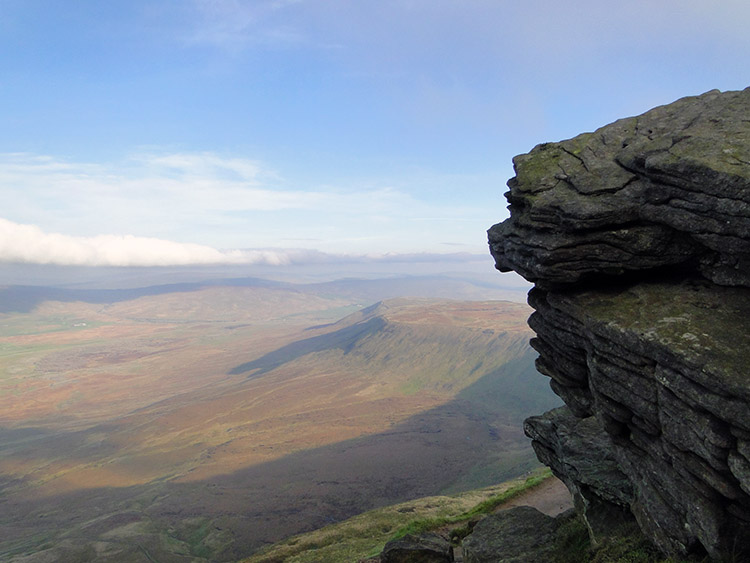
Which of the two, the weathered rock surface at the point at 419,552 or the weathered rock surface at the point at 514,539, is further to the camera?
the weathered rock surface at the point at 419,552

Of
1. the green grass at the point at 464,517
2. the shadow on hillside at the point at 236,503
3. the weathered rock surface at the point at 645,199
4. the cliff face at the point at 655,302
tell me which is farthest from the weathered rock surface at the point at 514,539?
the shadow on hillside at the point at 236,503

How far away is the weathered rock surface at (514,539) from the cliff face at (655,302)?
144 inches

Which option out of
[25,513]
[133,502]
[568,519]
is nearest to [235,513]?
[133,502]

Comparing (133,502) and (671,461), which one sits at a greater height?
(671,461)

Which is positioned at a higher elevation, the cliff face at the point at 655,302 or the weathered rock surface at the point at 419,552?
the cliff face at the point at 655,302

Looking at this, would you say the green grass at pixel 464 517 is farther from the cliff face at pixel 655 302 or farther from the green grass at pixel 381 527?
the cliff face at pixel 655 302

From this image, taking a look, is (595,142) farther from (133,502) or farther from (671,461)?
(133,502)

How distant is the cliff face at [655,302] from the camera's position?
1683 centimetres

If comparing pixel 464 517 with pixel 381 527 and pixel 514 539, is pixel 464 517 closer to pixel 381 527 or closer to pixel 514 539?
pixel 381 527

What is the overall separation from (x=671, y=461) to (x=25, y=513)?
237 m

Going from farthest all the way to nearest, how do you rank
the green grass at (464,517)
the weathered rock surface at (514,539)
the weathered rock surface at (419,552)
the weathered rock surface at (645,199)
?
1. the green grass at (464,517)
2. the weathered rock surface at (419,552)
3. the weathered rock surface at (514,539)
4. the weathered rock surface at (645,199)

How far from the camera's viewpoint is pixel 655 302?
20500mm

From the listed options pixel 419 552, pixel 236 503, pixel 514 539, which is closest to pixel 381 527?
pixel 419 552

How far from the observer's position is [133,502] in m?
166
